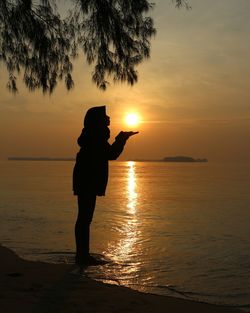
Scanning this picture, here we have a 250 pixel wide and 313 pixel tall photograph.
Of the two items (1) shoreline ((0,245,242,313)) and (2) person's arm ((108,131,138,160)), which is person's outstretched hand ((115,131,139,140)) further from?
(1) shoreline ((0,245,242,313))

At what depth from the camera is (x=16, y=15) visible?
613 centimetres

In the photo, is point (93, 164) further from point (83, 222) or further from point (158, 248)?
Result: point (158, 248)

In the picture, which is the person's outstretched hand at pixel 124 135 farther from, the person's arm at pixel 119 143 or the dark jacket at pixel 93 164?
the dark jacket at pixel 93 164

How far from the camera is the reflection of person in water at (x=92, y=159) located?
5961 millimetres

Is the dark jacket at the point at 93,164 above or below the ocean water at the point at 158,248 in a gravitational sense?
above

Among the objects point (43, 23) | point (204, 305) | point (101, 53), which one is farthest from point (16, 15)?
point (204, 305)

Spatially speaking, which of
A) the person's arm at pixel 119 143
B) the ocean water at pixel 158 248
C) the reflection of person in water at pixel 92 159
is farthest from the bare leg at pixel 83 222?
the person's arm at pixel 119 143

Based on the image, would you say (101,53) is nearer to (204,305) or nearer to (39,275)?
(39,275)

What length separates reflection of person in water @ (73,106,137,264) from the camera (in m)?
5.96

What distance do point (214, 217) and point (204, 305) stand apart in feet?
39.9

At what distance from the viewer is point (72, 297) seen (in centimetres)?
450

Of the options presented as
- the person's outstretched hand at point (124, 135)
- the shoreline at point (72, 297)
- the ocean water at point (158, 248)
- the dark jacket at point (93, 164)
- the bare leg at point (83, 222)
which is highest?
the person's outstretched hand at point (124, 135)

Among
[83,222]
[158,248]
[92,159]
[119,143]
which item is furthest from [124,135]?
[158,248]

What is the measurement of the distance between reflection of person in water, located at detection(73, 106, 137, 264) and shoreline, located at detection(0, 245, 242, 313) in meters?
0.97
